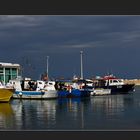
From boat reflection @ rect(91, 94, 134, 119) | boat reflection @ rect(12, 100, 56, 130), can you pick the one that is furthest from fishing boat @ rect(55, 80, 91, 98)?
boat reflection @ rect(12, 100, 56, 130)

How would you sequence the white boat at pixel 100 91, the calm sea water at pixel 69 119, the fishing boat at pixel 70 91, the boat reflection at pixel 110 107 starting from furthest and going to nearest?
the white boat at pixel 100 91 < the fishing boat at pixel 70 91 < the boat reflection at pixel 110 107 < the calm sea water at pixel 69 119

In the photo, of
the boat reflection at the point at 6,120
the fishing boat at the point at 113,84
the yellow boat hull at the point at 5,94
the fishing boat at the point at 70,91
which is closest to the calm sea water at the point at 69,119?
the boat reflection at the point at 6,120

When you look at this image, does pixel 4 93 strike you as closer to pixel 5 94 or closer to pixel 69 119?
pixel 5 94

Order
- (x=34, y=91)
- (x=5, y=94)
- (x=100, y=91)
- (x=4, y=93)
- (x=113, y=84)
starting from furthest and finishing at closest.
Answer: (x=113, y=84), (x=100, y=91), (x=34, y=91), (x=5, y=94), (x=4, y=93)

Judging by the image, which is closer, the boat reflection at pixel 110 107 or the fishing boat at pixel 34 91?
the boat reflection at pixel 110 107

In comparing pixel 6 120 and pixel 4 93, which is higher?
pixel 4 93

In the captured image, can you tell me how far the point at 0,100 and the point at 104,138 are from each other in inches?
958

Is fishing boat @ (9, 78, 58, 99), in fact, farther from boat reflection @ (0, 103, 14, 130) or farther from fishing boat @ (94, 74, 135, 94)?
fishing boat @ (94, 74, 135, 94)

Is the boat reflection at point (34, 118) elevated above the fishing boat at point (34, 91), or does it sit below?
below

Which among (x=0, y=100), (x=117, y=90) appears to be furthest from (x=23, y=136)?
(x=117, y=90)

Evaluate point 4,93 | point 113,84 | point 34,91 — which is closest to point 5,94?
point 4,93

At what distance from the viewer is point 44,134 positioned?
6863 millimetres

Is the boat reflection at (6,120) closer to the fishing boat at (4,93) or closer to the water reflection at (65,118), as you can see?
the water reflection at (65,118)
